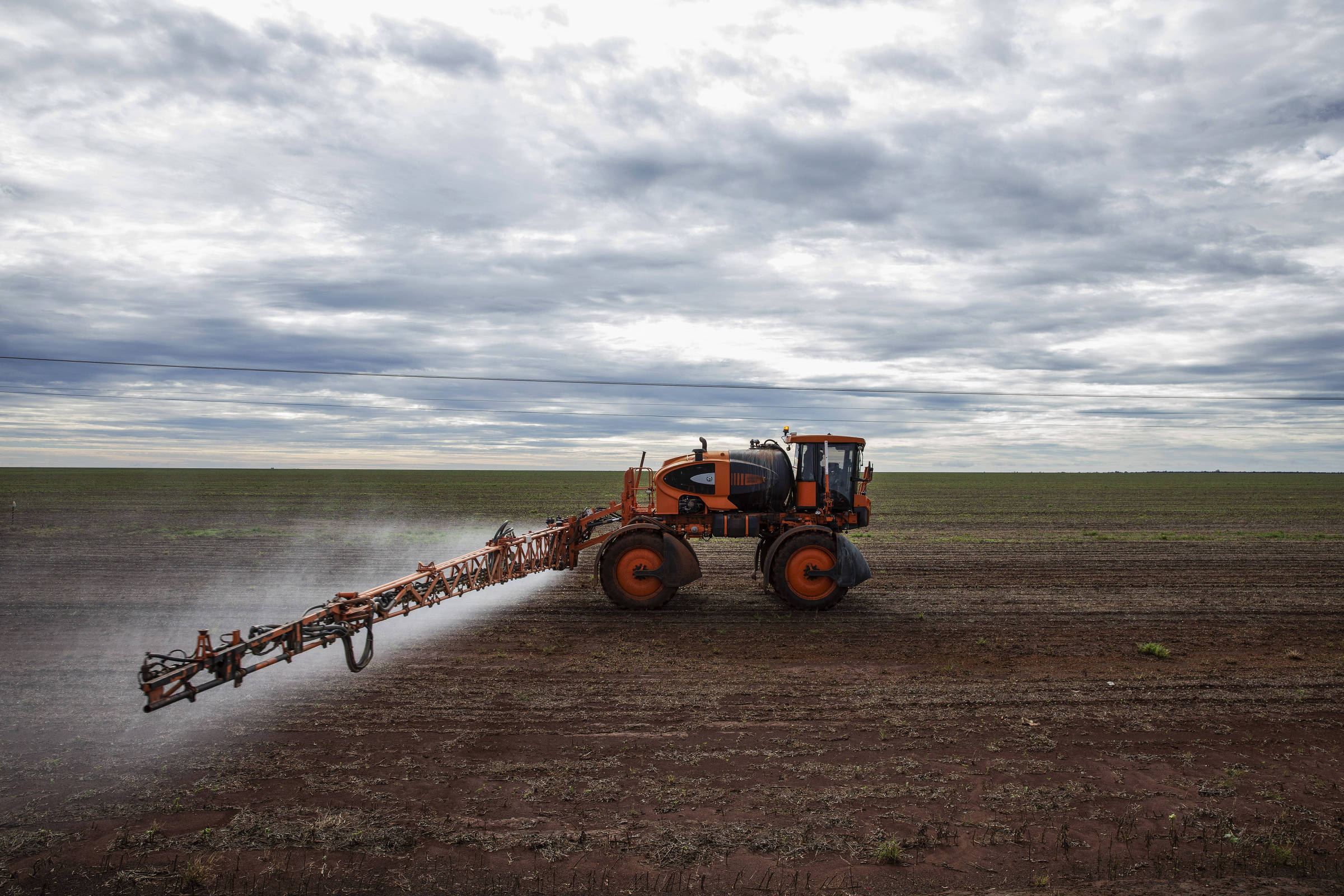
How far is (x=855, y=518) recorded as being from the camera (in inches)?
624

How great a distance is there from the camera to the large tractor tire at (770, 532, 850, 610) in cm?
1508

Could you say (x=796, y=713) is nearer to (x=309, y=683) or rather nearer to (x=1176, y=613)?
(x=309, y=683)

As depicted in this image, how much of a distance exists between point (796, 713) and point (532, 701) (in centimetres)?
340

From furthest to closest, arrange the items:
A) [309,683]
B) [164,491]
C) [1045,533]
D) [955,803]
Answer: [164,491], [1045,533], [309,683], [955,803]

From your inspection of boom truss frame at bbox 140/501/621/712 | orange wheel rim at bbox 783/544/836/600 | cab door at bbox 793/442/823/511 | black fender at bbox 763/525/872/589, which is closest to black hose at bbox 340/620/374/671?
boom truss frame at bbox 140/501/621/712

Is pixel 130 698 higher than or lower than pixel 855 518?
lower

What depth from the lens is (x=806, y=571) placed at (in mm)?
15117

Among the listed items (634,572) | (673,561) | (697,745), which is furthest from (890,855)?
(634,572)

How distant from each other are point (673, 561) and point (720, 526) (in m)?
1.32

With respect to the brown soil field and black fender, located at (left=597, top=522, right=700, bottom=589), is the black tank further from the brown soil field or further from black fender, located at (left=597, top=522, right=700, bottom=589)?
the brown soil field

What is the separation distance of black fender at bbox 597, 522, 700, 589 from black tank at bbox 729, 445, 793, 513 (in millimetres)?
1639

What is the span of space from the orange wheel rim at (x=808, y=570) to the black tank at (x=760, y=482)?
4.10 ft

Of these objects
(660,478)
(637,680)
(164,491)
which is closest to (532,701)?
(637,680)

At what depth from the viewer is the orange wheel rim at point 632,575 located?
49.4 ft
